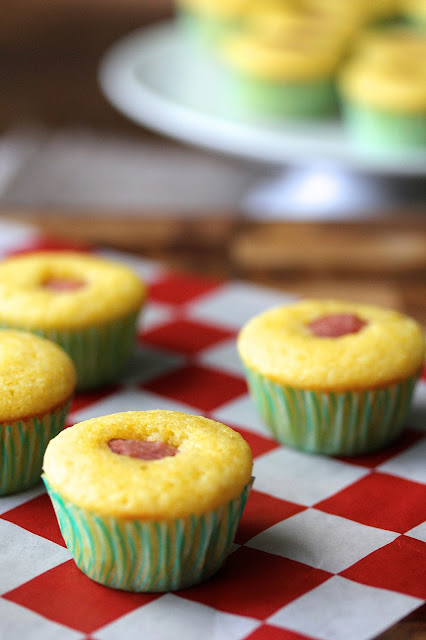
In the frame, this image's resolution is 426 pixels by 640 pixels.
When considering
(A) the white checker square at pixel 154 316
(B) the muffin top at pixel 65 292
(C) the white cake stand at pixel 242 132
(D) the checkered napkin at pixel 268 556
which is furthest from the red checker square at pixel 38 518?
(C) the white cake stand at pixel 242 132

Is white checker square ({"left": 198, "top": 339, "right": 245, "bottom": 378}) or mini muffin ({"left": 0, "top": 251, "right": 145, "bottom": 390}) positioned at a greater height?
mini muffin ({"left": 0, "top": 251, "right": 145, "bottom": 390})

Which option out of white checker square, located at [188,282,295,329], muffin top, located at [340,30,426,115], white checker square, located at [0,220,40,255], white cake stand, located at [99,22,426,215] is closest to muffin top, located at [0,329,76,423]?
white checker square, located at [188,282,295,329]

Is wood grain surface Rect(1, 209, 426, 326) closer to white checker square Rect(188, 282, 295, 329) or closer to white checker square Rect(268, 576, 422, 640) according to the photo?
white checker square Rect(188, 282, 295, 329)

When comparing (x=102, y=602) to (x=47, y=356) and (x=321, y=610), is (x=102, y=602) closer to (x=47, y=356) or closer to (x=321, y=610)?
(x=321, y=610)

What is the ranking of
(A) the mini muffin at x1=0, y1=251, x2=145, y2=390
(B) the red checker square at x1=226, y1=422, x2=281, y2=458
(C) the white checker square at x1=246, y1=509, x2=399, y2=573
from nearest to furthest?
1. (C) the white checker square at x1=246, y1=509, x2=399, y2=573
2. (B) the red checker square at x1=226, y1=422, x2=281, y2=458
3. (A) the mini muffin at x1=0, y1=251, x2=145, y2=390

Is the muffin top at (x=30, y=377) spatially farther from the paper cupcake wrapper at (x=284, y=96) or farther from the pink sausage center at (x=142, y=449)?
the paper cupcake wrapper at (x=284, y=96)

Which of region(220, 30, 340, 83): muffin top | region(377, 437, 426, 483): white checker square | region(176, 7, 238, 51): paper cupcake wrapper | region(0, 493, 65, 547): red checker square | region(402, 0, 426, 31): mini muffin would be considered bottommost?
region(0, 493, 65, 547): red checker square

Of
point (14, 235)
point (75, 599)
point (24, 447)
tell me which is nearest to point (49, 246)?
Result: point (14, 235)
